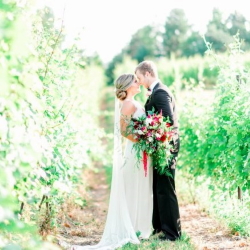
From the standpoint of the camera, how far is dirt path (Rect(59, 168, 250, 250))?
567 centimetres

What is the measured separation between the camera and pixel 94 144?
863cm

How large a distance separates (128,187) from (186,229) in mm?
1254

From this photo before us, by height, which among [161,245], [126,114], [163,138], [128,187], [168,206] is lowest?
[161,245]

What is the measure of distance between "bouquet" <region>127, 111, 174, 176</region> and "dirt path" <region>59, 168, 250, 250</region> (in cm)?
107

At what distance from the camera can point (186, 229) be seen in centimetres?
678

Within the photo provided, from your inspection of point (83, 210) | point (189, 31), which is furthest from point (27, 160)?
point (189, 31)

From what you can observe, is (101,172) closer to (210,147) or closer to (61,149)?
(210,147)

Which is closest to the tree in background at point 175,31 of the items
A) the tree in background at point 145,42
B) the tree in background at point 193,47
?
the tree in background at point 145,42

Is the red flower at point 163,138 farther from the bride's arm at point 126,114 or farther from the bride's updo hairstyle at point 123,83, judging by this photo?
the bride's updo hairstyle at point 123,83

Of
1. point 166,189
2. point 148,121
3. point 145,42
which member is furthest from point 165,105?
point 145,42

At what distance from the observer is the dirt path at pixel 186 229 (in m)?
5.67

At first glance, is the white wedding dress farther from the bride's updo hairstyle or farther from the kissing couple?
the bride's updo hairstyle

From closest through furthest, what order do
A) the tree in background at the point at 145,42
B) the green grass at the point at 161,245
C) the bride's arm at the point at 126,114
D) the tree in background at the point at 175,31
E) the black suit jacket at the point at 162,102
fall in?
the green grass at the point at 161,245 → the black suit jacket at the point at 162,102 → the bride's arm at the point at 126,114 → the tree in background at the point at 145,42 → the tree in background at the point at 175,31

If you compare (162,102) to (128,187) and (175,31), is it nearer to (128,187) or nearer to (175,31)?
(128,187)
